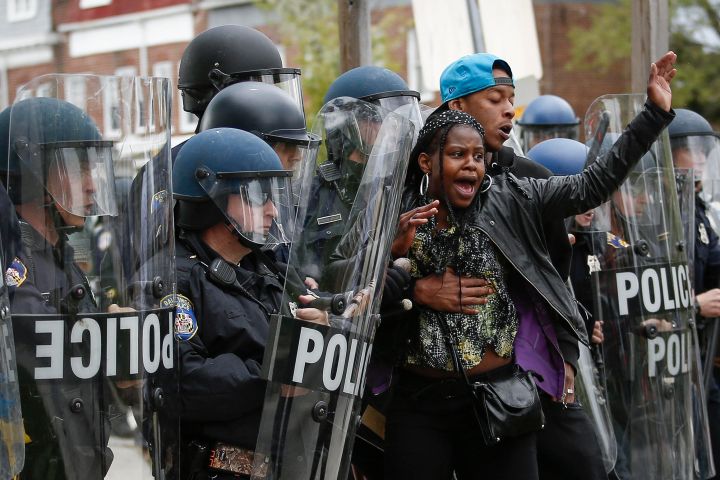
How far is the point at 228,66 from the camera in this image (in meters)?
5.47

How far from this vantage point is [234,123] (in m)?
4.79

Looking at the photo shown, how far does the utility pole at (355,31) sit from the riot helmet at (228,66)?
1659 mm

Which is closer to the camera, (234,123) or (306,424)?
(306,424)

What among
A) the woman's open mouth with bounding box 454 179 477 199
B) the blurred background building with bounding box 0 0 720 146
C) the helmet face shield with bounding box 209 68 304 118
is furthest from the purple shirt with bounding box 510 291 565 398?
the blurred background building with bounding box 0 0 720 146

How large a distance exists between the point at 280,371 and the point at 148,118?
842mm

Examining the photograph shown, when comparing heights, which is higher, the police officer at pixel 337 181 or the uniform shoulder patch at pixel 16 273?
the police officer at pixel 337 181

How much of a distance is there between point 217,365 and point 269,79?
2.12 m

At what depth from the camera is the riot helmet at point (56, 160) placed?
3.41m

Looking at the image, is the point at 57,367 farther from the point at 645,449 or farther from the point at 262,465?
the point at 645,449

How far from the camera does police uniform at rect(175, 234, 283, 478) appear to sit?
3.68 metres

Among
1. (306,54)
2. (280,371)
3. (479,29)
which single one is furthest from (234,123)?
(306,54)

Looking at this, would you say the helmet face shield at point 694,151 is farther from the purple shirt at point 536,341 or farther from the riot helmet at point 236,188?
the riot helmet at point 236,188

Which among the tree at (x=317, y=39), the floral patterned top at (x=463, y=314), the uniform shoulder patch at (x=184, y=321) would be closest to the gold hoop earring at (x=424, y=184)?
the floral patterned top at (x=463, y=314)

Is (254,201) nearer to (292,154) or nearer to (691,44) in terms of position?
(292,154)
